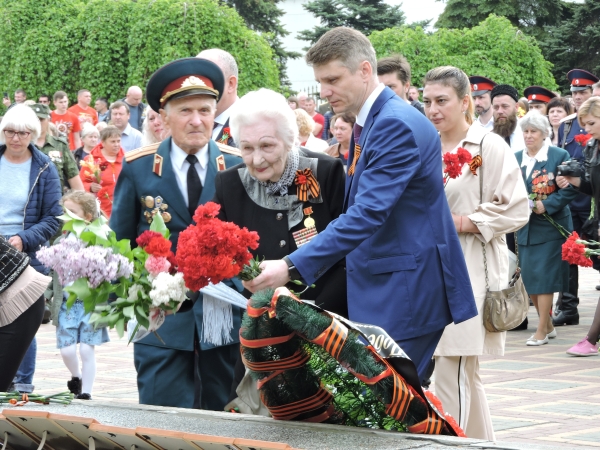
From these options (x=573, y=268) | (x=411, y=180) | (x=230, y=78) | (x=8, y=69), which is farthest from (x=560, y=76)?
(x=411, y=180)

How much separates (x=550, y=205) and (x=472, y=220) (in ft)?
16.1

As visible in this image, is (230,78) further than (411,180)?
Yes

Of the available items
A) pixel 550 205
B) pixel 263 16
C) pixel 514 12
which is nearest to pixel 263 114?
pixel 550 205

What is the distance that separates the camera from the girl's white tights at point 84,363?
7797mm

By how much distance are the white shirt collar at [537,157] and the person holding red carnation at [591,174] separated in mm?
1013

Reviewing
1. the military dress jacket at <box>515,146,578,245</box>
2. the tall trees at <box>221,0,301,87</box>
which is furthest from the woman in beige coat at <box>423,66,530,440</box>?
the tall trees at <box>221,0,301,87</box>

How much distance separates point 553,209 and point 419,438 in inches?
297

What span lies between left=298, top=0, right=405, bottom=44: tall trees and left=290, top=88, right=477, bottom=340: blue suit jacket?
35.3 meters

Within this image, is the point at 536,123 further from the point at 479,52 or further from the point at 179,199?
the point at 479,52

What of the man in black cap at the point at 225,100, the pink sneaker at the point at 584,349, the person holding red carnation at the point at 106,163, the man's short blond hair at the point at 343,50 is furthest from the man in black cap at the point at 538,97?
the man's short blond hair at the point at 343,50

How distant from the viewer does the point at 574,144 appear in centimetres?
1184

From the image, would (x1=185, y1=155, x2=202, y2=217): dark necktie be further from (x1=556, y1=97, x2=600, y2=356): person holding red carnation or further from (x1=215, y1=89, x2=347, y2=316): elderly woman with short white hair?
(x1=556, y1=97, x2=600, y2=356): person holding red carnation

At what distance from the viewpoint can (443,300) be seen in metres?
4.18

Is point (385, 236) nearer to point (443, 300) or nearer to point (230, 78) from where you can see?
point (443, 300)
